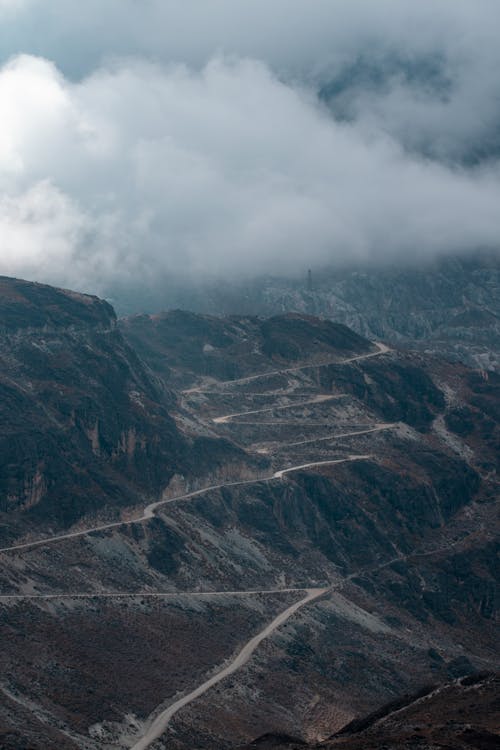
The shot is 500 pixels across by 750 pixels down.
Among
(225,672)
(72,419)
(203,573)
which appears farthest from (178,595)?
(72,419)

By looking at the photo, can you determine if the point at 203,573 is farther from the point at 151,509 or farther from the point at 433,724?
the point at 433,724

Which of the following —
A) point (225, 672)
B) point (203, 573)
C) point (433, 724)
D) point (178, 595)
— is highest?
point (433, 724)

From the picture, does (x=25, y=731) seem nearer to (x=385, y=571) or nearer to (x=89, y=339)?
(x=385, y=571)

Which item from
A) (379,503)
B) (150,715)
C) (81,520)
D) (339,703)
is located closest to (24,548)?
(81,520)

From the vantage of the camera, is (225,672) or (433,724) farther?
(225,672)

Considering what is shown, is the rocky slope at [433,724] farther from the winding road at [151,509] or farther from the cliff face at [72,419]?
the cliff face at [72,419]

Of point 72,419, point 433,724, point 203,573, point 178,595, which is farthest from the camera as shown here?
point 72,419

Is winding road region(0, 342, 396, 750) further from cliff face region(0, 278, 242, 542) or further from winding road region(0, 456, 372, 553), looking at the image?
cliff face region(0, 278, 242, 542)

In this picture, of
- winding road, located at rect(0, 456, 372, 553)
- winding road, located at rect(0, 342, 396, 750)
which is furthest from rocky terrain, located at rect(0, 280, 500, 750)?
winding road, located at rect(0, 456, 372, 553)

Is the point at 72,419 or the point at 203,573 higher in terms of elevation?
the point at 72,419
